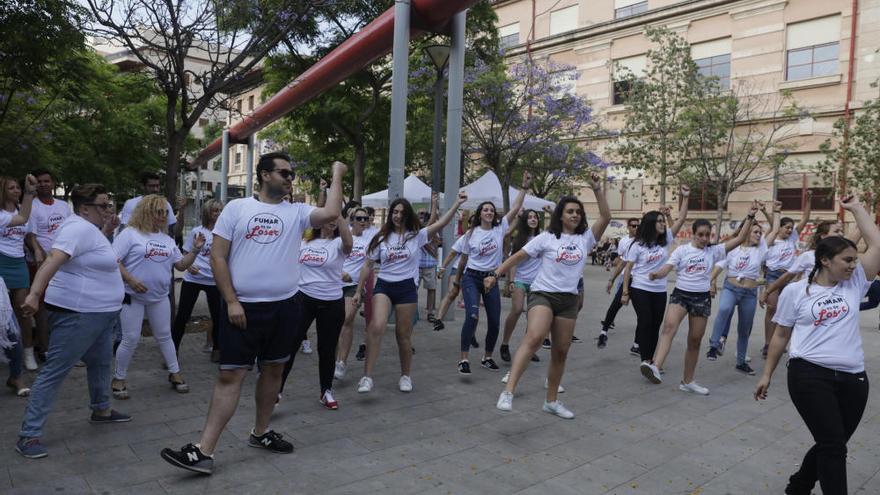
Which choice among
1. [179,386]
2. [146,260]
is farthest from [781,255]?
[146,260]

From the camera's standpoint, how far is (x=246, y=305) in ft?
12.4

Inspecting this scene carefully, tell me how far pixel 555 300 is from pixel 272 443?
98.9 inches

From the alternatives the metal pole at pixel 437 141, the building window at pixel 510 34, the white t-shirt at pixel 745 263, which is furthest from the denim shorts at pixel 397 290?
the building window at pixel 510 34

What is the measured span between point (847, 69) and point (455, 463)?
25298mm

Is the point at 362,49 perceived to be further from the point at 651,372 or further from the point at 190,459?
the point at 190,459

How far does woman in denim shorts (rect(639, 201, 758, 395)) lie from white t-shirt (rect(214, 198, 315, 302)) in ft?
13.6

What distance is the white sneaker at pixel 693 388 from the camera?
620 centimetres

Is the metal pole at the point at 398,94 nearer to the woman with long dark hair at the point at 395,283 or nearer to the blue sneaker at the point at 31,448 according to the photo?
the woman with long dark hair at the point at 395,283

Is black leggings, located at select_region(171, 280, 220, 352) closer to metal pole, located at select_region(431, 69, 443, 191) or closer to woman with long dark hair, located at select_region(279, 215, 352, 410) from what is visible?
woman with long dark hair, located at select_region(279, 215, 352, 410)

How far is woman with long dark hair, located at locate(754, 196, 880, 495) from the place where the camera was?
11.0ft

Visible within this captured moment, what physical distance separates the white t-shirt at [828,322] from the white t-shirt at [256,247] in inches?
121

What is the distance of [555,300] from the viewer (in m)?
5.28

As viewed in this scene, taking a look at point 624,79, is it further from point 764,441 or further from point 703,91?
point 764,441

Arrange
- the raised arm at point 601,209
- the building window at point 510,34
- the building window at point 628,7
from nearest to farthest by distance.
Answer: the raised arm at point 601,209 < the building window at point 628,7 < the building window at point 510,34
